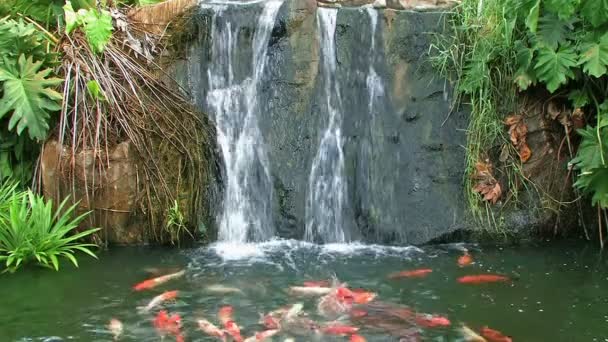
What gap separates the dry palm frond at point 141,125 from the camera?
6441 millimetres

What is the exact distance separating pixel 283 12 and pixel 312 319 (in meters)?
3.43

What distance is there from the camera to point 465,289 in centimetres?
534

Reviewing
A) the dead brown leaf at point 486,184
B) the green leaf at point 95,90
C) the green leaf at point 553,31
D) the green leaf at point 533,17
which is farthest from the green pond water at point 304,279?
the green leaf at point 533,17

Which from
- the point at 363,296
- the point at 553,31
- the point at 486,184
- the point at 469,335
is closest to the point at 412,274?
the point at 363,296

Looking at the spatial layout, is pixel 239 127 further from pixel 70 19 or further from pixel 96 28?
pixel 70 19

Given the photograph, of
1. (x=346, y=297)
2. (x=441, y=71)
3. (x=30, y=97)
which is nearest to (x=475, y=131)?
(x=441, y=71)

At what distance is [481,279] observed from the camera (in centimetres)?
549

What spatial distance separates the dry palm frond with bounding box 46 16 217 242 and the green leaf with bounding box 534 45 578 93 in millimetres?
3183

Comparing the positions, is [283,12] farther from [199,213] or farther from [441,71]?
[199,213]

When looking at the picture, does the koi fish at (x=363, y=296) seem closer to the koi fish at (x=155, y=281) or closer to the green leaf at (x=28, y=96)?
the koi fish at (x=155, y=281)

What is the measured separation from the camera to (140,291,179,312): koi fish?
502 cm

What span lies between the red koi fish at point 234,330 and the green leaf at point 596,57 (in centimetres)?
360

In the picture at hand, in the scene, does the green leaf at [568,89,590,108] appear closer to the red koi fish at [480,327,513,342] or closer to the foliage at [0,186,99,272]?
the red koi fish at [480,327,513,342]

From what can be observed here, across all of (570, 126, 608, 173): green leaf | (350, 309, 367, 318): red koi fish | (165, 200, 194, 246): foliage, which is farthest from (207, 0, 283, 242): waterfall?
(570, 126, 608, 173): green leaf
